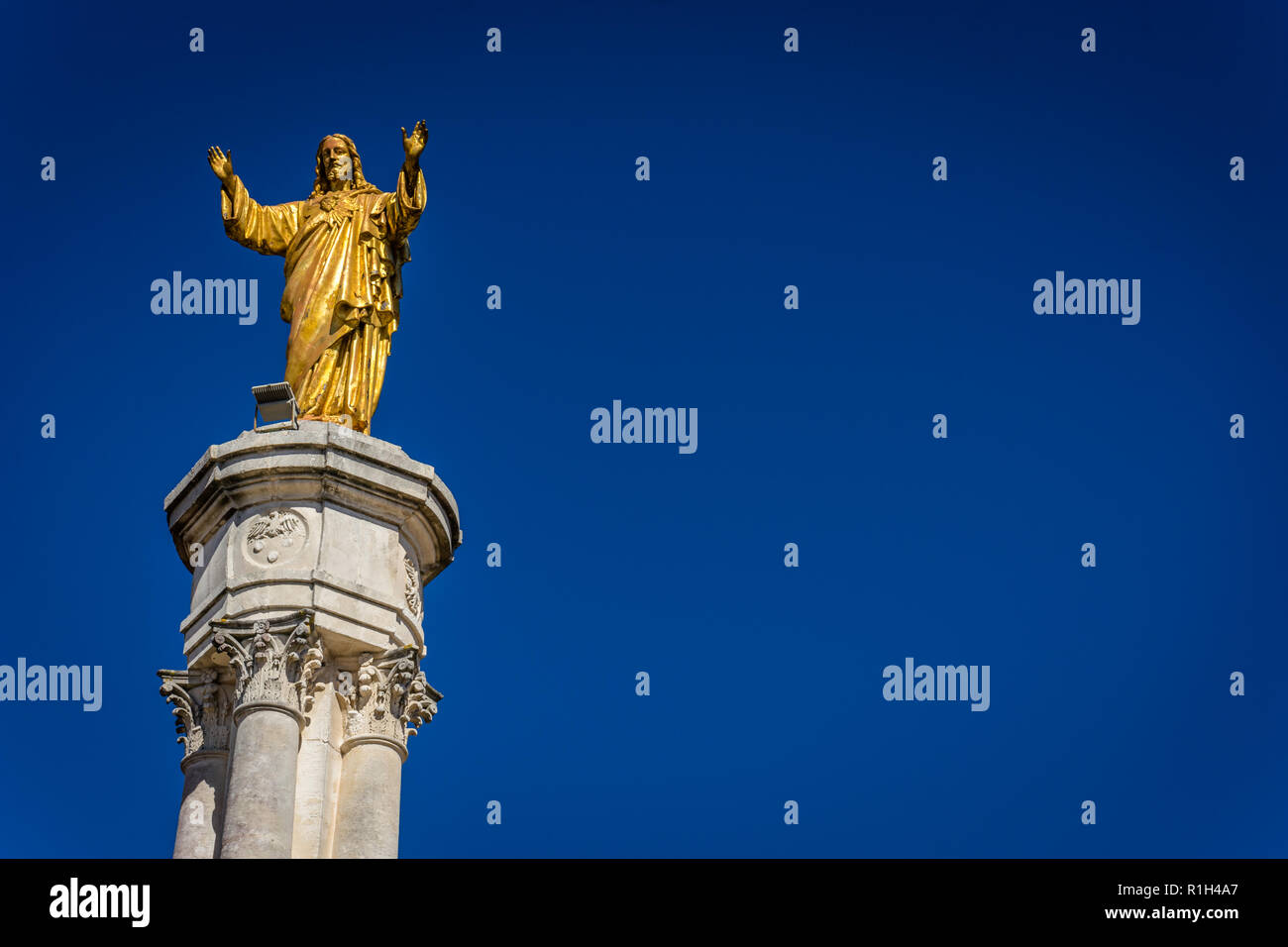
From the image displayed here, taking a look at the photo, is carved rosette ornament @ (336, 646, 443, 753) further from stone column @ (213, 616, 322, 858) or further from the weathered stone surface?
stone column @ (213, 616, 322, 858)

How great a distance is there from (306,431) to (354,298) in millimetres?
2084

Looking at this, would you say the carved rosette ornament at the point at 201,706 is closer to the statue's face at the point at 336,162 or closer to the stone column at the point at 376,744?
the stone column at the point at 376,744

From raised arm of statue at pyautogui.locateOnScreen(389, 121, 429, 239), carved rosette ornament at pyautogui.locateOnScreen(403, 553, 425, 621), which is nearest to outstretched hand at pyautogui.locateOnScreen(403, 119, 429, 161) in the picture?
raised arm of statue at pyautogui.locateOnScreen(389, 121, 429, 239)

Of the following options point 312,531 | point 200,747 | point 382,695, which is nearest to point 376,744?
point 382,695

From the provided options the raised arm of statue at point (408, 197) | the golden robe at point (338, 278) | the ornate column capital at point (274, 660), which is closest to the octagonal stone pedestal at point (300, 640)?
the ornate column capital at point (274, 660)

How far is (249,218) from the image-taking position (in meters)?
25.8

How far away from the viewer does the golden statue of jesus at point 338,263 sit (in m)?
24.7

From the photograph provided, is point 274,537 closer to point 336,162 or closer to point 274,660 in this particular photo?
point 274,660

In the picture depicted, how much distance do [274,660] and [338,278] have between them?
485 cm

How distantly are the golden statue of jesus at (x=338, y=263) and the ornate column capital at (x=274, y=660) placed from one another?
9.29 ft
